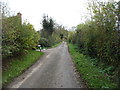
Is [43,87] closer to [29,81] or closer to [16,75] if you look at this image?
[29,81]

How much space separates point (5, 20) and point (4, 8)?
106 cm

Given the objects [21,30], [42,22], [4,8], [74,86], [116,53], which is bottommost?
[74,86]

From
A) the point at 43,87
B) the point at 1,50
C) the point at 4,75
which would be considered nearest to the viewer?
the point at 43,87

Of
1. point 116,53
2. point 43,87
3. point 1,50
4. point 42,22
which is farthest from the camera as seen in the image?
point 42,22

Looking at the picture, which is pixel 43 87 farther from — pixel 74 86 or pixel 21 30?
pixel 21 30

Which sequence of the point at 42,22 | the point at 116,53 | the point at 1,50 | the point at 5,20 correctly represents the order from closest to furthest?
the point at 116,53
the point at 1,50
the point at 5,20
the point at 42,22

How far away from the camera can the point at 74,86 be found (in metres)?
4.57

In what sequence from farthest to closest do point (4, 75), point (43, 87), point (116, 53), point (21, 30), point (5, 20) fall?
point (21, 30)
point (5, 20)
point (4, 75)
point (116, 53)
point (43, 87)

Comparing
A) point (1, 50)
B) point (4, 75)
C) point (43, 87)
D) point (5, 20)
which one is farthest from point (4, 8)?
point (43, 87)

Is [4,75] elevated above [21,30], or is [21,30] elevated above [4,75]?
[21,30]

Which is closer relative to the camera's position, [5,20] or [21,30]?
[5,20]

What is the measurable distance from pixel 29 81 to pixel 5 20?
4.42m

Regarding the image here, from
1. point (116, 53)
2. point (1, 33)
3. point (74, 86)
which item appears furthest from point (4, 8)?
point (116, 53)

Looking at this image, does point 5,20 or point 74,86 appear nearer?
point 74,86
